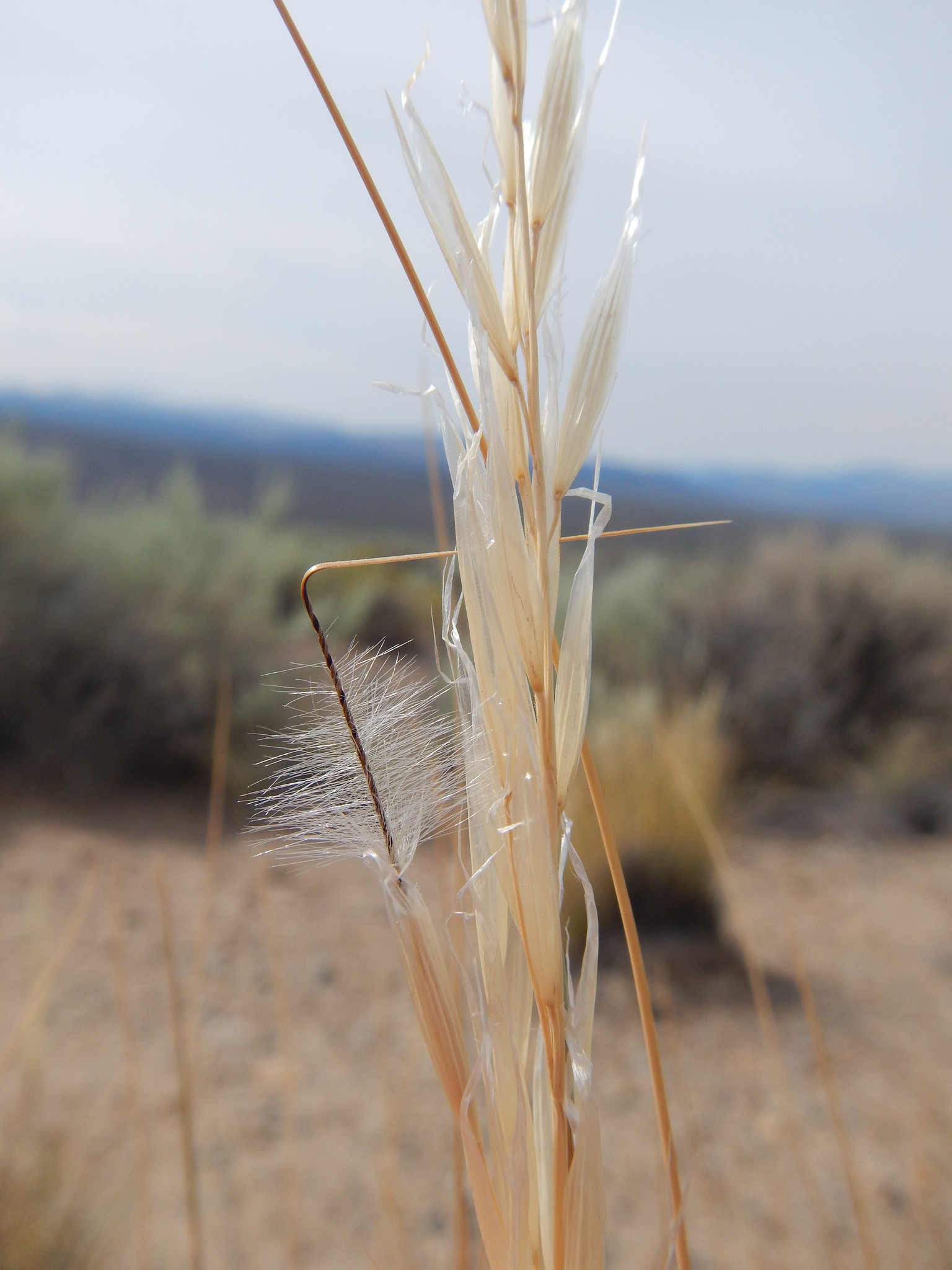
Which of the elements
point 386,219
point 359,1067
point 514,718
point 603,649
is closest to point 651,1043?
point 514,718

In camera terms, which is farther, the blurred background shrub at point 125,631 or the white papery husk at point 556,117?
the blurred background shrub at point 125,631

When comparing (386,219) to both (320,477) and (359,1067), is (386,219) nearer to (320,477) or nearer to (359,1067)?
(359,1067)

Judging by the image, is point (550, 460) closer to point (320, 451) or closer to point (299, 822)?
point (299, 822)

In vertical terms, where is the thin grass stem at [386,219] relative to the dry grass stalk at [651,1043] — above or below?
above

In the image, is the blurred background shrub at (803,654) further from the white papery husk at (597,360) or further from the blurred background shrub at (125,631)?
the white papery husk at (597,360)


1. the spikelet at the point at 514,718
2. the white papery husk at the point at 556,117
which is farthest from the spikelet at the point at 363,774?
the white papery husk at the point at 556,117

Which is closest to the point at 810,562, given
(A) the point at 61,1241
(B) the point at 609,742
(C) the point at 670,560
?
(C) the point at 670,560

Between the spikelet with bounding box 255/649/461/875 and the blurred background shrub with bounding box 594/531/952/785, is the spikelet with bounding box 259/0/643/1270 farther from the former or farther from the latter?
the blurred background shrub with bounding box 594/531/952/785
